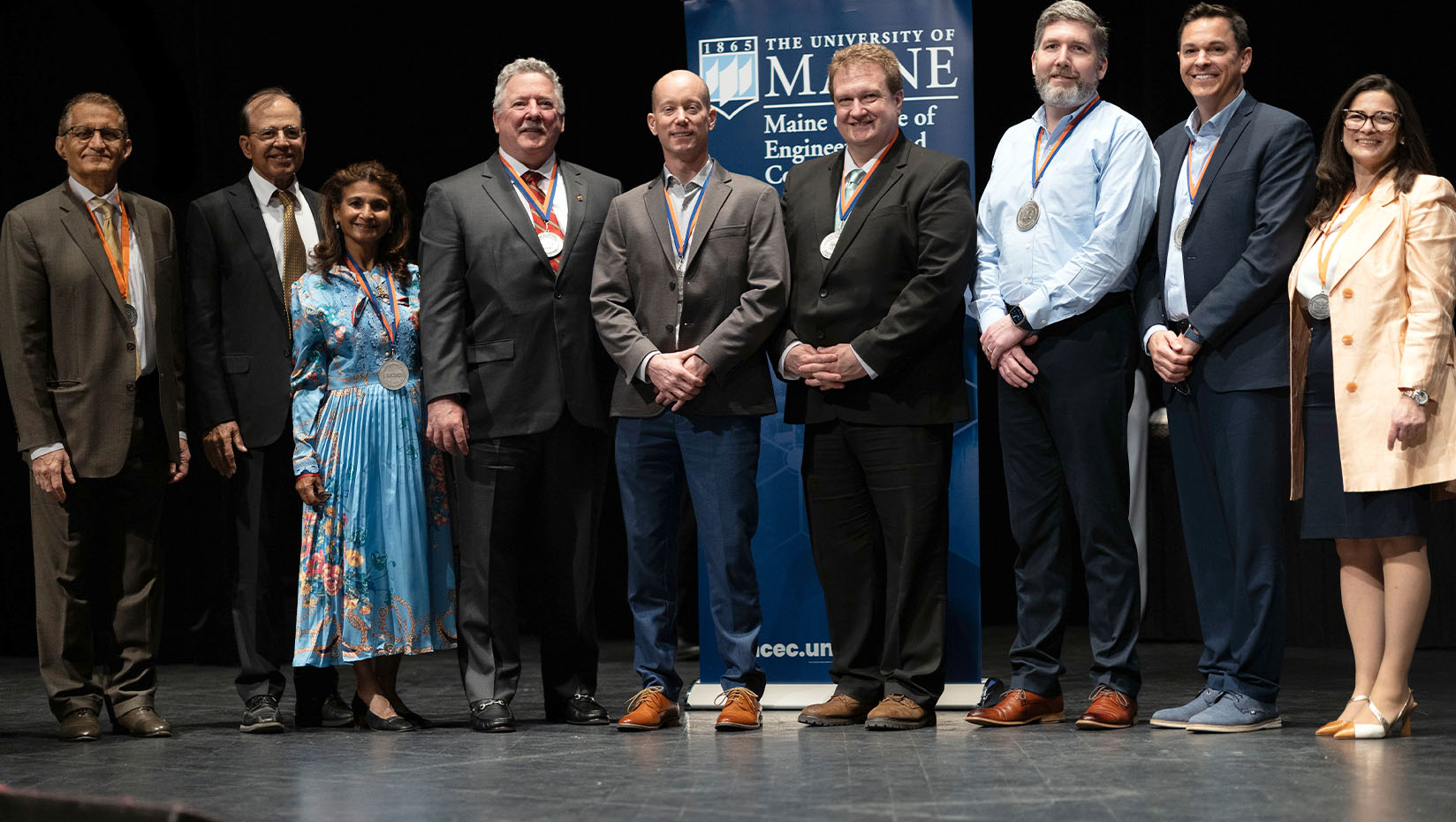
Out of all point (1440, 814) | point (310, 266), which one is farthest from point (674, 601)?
point (1440, 814)

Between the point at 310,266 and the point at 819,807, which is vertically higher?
the point at 310,266

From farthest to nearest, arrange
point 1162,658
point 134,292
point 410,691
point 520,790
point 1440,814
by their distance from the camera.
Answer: point 1162,658 < point 410,691 < point 134,292 < point 520,790 < point 1440,814

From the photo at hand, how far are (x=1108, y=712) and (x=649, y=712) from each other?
119cm

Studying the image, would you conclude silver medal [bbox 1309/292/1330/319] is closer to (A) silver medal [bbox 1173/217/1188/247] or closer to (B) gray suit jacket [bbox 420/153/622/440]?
(A) silver medal [bbox 1173/217/1188/247]

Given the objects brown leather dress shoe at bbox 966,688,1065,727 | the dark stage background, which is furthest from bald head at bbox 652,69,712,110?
the dark stage background

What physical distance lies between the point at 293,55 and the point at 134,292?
2.92 meters

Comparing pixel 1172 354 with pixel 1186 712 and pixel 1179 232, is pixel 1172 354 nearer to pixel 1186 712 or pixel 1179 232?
pixel 1179 232

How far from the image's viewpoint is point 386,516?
163 inches

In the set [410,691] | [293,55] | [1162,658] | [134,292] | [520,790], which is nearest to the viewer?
[520,790]

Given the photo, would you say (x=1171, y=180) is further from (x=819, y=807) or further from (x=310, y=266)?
(x=310, y=266)

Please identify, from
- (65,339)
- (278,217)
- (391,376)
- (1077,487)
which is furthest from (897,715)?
(65,339)

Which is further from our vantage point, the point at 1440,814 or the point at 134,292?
the point at 134,292

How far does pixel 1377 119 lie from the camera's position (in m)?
3.75

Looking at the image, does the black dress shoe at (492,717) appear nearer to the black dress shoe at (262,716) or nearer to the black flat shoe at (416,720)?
the black flat shoe at (416,720)
